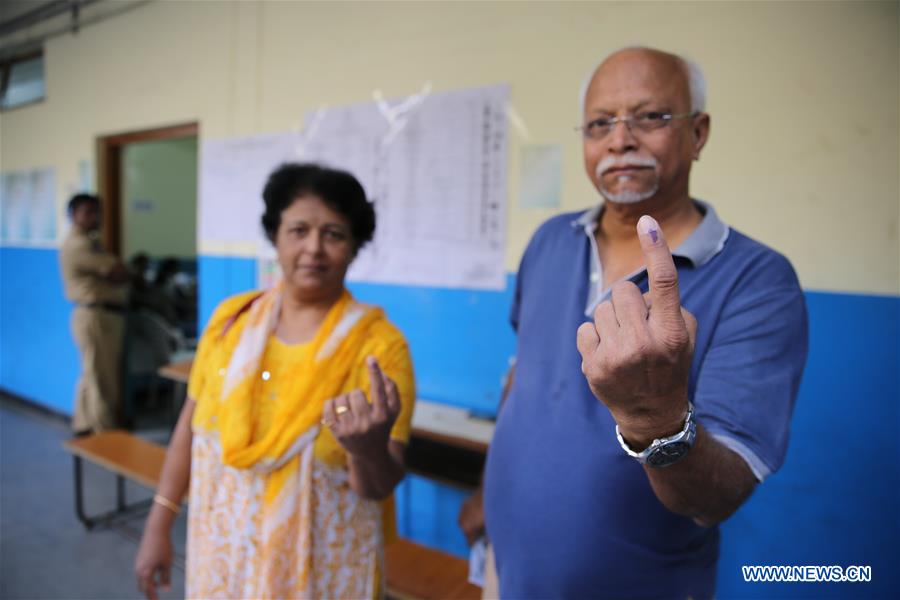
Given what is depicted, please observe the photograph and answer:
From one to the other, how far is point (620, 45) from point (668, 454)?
1702mm

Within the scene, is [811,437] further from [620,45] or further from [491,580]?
[620,45]

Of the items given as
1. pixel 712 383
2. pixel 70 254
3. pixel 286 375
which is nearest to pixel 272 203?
pixel 286 375

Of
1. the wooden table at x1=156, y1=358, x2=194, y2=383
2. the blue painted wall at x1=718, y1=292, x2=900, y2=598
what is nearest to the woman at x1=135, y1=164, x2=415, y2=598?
the blue painted wall at x1=718, y1=292, x2=900, y2=598

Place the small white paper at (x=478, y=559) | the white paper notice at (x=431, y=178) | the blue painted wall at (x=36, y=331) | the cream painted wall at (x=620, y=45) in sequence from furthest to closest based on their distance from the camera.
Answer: the blue painted wall at (x=36, y=331) < the white paper notice at (x=431, y=178) < the cream painted wall at (x=620, y=45) < the small white paper at (x=478, y=559)

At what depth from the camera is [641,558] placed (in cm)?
85

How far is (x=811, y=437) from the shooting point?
162cm

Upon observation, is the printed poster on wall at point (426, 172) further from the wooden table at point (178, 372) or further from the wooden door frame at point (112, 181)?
the wooden door frame at point (112, 181)

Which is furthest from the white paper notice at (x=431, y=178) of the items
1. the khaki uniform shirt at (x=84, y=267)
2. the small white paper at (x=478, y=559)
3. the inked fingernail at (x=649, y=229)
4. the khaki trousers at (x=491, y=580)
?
the khaki uniform shirt at (x=84, y=267)

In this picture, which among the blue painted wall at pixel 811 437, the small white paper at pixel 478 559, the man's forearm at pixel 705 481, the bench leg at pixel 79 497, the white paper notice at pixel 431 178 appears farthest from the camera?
the bench leg at pixel 79 497

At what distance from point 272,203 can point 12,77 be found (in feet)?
16.2

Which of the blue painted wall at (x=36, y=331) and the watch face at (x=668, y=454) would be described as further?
the blue painted wall at (x=36, y=331)

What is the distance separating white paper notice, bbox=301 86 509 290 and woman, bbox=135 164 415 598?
1076 millimetres

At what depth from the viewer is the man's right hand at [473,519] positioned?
49.7 inches

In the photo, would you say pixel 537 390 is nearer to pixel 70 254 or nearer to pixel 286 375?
pixel 286 375
